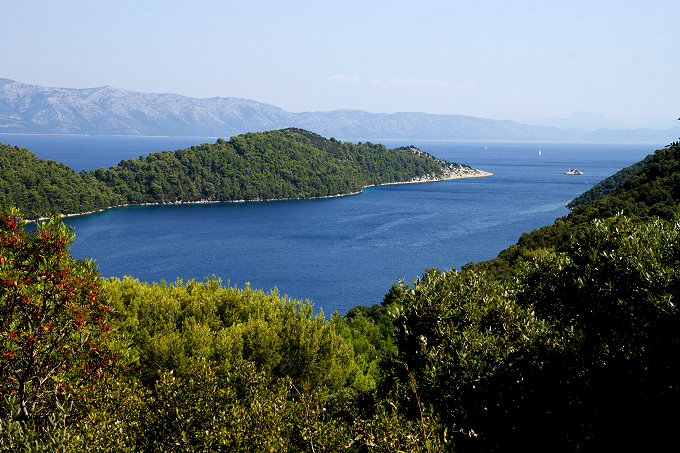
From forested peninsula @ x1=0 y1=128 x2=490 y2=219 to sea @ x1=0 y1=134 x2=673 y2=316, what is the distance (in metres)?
6.60

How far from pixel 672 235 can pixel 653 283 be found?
2753mm

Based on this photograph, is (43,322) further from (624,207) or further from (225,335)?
(624,207)

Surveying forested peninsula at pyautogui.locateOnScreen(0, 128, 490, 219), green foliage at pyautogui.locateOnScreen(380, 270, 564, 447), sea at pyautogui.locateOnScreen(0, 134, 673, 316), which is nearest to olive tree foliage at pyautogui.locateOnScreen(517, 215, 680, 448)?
green foliage at pyautogui.locateOnScreen(380, 270, 564, 447)

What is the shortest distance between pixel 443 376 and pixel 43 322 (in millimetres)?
8596

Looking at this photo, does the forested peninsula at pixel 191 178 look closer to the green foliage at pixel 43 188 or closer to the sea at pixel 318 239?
the green foliage at pixel 43 188

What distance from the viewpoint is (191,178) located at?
152625mm

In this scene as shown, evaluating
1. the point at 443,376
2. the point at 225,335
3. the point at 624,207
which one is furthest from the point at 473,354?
the point at 624,207

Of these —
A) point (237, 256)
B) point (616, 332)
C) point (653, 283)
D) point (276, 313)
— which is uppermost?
point (653, 283)

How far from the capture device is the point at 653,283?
34.8ft

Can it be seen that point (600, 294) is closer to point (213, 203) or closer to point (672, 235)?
point (672, 235)

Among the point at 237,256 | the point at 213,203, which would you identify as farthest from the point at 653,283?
the point at 213,203

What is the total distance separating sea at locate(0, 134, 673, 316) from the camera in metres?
68.2

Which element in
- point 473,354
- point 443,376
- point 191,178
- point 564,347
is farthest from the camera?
point 191,178

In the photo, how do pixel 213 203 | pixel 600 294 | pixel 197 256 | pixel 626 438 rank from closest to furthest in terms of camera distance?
pixel 626 438 → pixel 600 294 → pixel 197 256 → pixel 213 203
